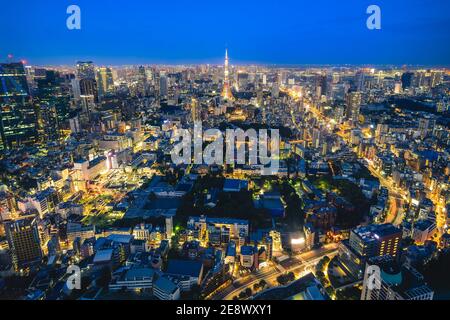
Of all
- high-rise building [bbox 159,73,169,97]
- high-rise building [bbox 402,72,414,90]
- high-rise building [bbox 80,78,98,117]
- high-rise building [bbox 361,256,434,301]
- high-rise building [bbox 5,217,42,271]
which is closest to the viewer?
high-rise building [bbox 361,256,434,301]

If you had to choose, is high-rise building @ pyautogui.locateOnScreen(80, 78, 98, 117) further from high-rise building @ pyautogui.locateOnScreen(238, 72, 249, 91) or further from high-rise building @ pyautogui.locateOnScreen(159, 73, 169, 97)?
high-rise building @ pyautogui.locateOnScreen(238, 72, 249, 91)

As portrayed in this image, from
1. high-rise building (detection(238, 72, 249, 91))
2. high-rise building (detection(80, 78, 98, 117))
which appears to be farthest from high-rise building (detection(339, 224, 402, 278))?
high-rise building (detection(238, 72, 249, 91))

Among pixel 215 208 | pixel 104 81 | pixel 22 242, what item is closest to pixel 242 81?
pixel 104 81

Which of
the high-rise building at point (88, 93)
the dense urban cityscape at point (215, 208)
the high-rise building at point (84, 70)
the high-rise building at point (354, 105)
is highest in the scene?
the high-rise building at point (84, 70)

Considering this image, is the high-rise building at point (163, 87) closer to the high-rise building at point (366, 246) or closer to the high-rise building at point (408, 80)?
the high-rise building at point (408, 80)

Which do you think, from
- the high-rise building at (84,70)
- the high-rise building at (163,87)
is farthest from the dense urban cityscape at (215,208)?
the high-rise building at (163,87)

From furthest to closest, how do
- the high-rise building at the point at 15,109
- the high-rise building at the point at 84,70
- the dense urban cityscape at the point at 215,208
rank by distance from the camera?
the high-rise building at the point at 84,70 → the high-rise building at the point at 15,109 → the dense urban cityscape at the point at 215,208

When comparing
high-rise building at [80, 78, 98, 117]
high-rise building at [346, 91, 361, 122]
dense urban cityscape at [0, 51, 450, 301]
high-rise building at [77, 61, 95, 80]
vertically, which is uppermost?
high-rise building at [77, 61, 95, 80]
